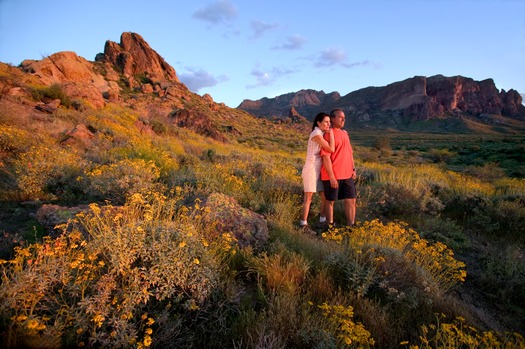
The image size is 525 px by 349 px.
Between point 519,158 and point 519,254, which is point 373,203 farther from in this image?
point 519,158

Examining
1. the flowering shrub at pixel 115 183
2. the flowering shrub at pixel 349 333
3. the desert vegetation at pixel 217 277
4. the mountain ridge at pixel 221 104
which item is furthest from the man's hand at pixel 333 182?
the mountain ridge at pixel 221 104

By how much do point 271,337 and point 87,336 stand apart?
Answer: 1320mm

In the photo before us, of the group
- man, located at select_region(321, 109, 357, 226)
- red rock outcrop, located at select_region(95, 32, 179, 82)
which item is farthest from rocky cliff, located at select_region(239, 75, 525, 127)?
man, located at select_region(321, 109, 357, 226)

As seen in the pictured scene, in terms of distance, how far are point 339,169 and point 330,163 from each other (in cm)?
22

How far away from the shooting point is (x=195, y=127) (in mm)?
19938

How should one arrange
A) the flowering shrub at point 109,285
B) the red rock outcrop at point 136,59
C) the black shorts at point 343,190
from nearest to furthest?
the flowering shrub at point 109,285 < the black shorts at point 343,190 < the red rock outcrop at point 136,59

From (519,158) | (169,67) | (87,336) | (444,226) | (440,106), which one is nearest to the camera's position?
(87,336)

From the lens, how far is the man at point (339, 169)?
473 centimetres

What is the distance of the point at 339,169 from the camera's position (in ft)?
15.8

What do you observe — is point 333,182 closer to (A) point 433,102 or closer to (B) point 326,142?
(B) point 326,142

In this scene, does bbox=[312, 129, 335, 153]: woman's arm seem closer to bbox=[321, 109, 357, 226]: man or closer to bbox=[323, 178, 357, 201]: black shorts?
bbox=[321, 109, 357, 226]: man

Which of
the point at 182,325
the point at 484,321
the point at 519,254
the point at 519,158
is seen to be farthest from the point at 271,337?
the point at 519,158

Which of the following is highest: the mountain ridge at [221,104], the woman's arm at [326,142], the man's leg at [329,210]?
the mountain ridge at [221,104]

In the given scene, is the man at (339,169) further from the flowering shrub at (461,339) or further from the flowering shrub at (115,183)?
the flowering shrub at (115,183)
